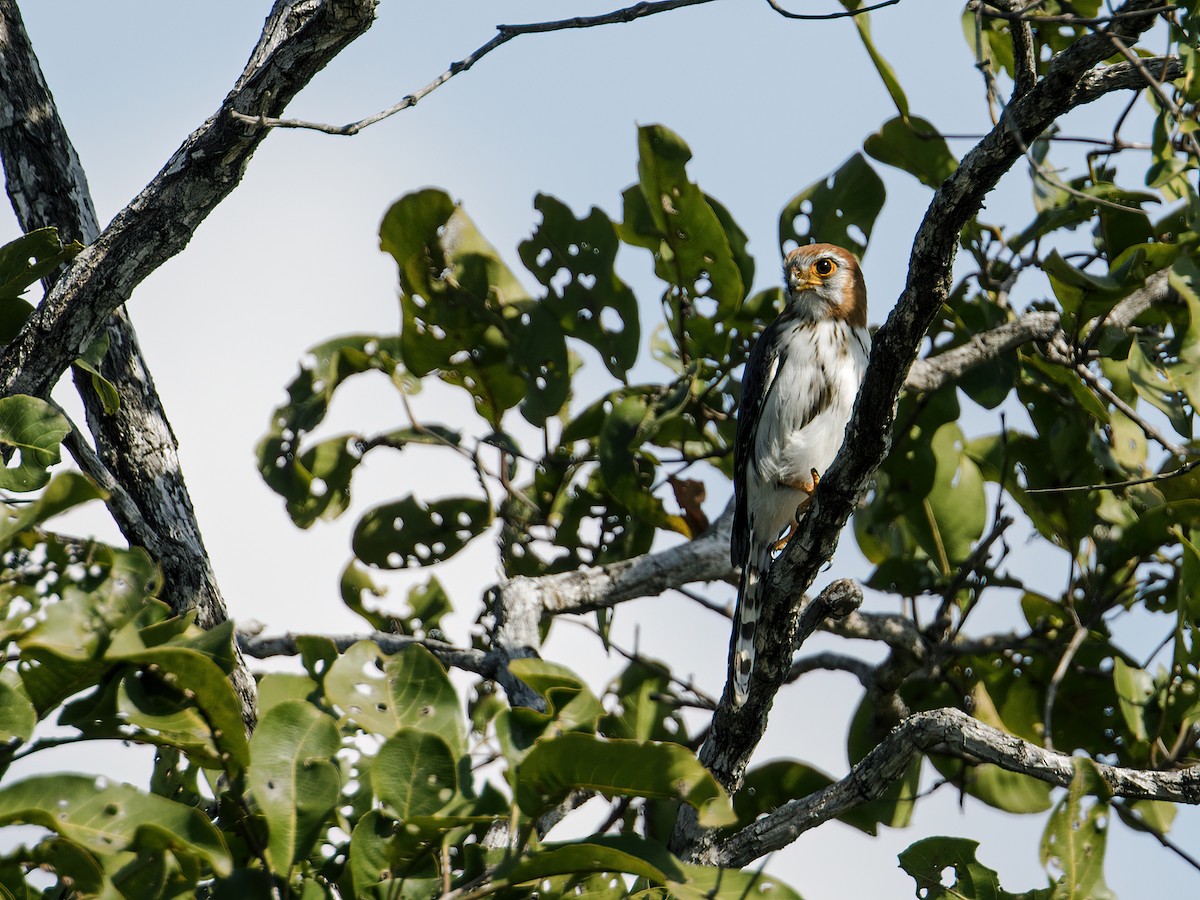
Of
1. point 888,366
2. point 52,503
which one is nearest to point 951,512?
point 888,366

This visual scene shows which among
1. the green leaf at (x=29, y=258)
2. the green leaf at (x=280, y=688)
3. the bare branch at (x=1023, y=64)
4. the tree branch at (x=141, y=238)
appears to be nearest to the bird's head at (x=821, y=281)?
the bare branch at (x=1023, y=64)

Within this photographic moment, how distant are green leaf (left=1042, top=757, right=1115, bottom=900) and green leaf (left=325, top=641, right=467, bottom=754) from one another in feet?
4.42

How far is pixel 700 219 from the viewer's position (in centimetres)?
468

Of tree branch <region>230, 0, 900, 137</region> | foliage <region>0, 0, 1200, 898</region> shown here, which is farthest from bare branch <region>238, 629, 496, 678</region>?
tree branch <region>230, 0, 900, 137</region>

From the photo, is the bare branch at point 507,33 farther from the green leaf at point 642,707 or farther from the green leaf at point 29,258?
the green leaf at point 642,707

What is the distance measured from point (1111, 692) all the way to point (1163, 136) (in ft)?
8.26

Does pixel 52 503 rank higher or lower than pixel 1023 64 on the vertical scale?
lower

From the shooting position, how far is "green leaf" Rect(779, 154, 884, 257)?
5.01m

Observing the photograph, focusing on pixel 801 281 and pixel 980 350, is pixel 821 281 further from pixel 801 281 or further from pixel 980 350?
pixel 980 350

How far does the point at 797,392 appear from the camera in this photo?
17.7 ft

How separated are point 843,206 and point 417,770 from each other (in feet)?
11.5

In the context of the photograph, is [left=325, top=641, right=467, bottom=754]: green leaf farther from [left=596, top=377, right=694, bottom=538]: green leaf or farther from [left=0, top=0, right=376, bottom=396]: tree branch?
[left=596, top=377, right=694, bottom=538]: green leaf

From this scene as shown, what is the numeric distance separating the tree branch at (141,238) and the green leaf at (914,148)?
2.62 metres

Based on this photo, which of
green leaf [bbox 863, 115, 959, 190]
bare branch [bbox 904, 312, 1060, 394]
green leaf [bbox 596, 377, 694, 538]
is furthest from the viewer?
green leaf [bbox 863, 115, 959, 190]
